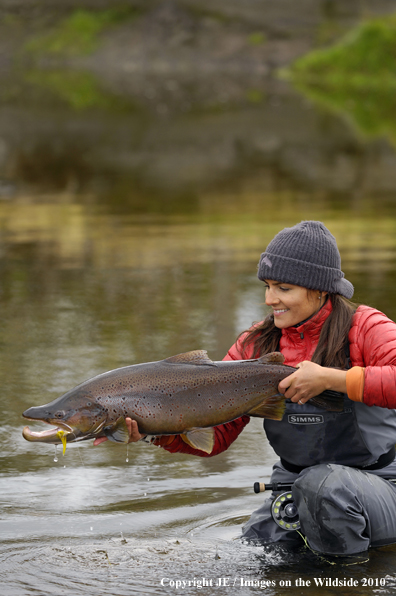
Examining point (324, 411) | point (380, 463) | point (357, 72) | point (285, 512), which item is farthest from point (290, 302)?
point (357, 72)

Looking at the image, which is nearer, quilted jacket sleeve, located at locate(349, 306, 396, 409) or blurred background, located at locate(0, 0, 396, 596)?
quilted jacket sleeve, located at locate(349, 306, 396, 409)

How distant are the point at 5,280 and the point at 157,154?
37.5 feet

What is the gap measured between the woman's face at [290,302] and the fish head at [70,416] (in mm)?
856

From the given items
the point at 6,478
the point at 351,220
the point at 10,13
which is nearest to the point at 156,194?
the point at 351,220

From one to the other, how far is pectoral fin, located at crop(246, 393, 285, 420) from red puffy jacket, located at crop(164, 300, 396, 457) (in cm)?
27

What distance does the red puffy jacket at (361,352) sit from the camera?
12.9 ft

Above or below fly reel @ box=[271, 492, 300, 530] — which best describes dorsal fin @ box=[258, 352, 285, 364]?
above

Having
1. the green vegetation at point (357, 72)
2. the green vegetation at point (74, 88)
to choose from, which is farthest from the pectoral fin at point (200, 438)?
the green vegetation at point (74, 88)

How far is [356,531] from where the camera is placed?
396 centimetres

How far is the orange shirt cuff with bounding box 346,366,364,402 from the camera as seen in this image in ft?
13.0

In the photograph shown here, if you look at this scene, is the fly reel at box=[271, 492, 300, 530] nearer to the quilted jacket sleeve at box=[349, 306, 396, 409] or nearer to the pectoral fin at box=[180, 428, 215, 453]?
the pectoral fin at box=[180, 428, 215, 453]

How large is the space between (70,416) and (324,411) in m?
1.02

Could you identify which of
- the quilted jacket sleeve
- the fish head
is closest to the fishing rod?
the quilted jacket sleeve

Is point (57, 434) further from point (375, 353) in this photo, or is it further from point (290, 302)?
point (375, 353)
